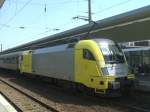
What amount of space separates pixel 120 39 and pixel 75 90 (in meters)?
9.68

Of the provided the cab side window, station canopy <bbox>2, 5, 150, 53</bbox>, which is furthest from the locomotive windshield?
station canopy <bbox>2, 5, 150, 53</bbox>

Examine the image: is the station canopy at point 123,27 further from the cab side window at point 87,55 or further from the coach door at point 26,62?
the coach door at point 26,62

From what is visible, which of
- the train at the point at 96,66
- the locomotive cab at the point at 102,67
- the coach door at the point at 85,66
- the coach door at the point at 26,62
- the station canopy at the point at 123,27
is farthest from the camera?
the coach door at the point at 26,62

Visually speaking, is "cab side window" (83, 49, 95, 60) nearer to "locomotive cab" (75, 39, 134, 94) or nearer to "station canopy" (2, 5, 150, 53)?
"locomotive cab" (75, 39, 134, 94)

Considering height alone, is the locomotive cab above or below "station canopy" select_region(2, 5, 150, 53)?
below

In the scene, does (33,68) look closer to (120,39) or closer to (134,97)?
(120,39)

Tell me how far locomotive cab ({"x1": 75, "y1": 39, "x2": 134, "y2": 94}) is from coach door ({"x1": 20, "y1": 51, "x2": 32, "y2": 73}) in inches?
555

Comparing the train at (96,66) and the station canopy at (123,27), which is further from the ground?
the station canopy at (123,27)

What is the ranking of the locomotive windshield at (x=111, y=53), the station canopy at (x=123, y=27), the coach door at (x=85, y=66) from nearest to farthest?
the coach door at (x=85, y=66), the locomotive windshield at (x=111, y=53), the station canopy at (x=123, y=27)

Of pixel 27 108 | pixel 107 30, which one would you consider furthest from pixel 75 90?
pixel 107 30

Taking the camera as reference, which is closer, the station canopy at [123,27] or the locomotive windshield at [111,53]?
the locomotive windshield at [111,53]

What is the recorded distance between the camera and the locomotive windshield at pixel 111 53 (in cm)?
1719

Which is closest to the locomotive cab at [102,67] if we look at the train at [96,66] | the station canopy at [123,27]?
the train at [96,66]

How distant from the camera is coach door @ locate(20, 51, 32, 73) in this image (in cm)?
3200
